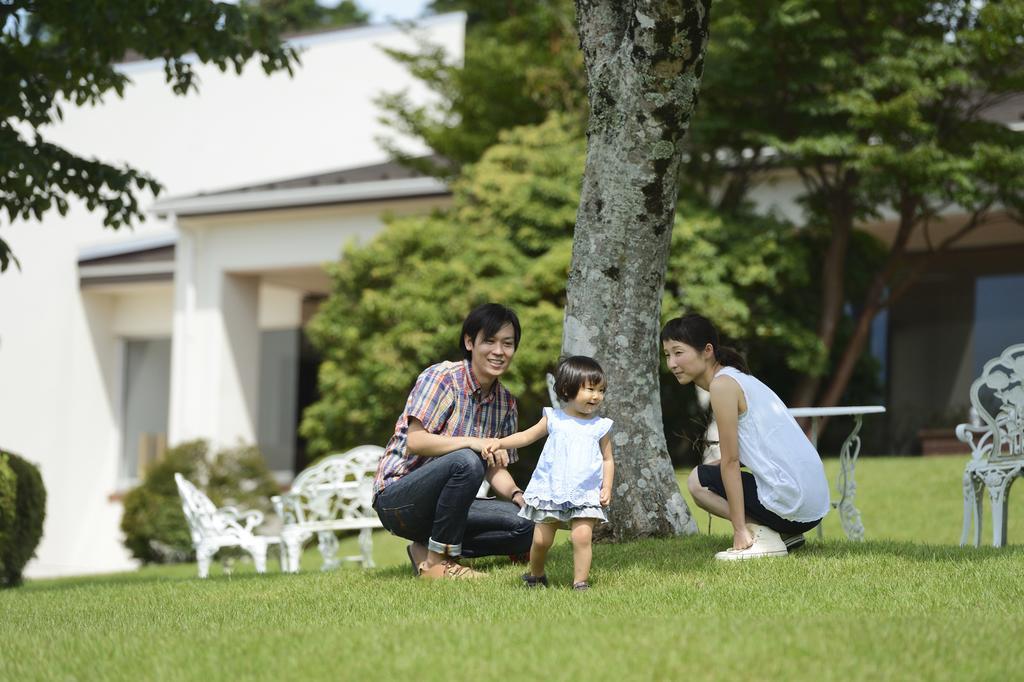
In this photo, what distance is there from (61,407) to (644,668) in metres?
19.5

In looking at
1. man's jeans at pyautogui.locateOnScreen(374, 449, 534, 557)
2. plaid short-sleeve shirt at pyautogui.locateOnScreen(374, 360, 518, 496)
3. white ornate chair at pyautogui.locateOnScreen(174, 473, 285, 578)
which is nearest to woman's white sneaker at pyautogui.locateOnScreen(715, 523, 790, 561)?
man's jeans at pyautogui.locateOnScreen(374, 449, 534, 557)

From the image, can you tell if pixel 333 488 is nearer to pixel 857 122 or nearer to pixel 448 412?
pixel 448 412

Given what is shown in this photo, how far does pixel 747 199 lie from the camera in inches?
640

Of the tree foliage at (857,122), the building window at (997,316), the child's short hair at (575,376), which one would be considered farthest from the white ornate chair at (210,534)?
the building window at (997,316)

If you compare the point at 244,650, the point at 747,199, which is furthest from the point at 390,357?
the point at 244,650

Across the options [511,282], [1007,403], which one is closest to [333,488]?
[1007,403]

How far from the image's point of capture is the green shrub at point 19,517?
914 cm

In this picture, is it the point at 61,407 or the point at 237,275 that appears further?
the point at 61,407

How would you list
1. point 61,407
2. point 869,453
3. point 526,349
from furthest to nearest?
point 61,407 → point 869,453 → point 526,349

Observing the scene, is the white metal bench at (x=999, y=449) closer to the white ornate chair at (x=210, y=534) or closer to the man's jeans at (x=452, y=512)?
the man's jeans at (x=452, y=512)

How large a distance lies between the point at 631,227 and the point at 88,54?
17.5 ft

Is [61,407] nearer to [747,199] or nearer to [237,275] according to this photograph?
[237,275]

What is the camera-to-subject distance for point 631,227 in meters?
6.86

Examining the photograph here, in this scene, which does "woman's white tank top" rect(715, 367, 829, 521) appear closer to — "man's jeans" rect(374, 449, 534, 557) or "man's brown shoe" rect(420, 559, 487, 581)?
"man's jeans" rect(374, 449, 534, 557)
